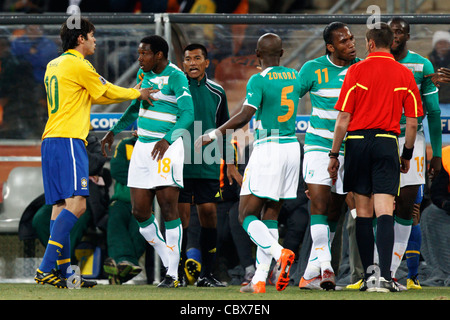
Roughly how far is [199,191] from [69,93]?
1.57m

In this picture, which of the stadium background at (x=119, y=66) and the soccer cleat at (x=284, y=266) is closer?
the soccer cleat at (x=284, y=266)

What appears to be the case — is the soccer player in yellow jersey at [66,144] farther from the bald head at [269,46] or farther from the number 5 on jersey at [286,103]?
the number 5 on jersey at [286,103]

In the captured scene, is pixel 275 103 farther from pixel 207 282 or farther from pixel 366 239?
pixel 207 282

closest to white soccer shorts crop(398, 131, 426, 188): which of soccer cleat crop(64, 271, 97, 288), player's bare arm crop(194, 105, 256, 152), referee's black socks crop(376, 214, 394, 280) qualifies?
referee's black socks crop(376, 214, 394, 280)

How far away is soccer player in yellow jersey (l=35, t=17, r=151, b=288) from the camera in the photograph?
262 inches

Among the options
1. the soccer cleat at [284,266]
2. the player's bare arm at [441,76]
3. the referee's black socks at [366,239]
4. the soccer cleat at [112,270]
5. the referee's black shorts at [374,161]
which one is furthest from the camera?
the soccer cleat at [112,270]

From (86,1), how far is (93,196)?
4.44 metres

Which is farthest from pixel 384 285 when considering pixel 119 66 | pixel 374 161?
pixel 119 66

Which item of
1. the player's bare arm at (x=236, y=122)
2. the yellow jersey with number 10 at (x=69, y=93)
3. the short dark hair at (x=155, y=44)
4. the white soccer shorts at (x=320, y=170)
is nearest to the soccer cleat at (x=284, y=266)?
the white soccer shorts at (x=320, y=170)

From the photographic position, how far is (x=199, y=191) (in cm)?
769

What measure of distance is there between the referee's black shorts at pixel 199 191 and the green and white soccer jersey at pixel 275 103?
1247 mm

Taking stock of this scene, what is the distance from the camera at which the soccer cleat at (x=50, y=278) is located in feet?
21.5

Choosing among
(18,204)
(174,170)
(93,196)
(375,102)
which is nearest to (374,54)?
(375,102)

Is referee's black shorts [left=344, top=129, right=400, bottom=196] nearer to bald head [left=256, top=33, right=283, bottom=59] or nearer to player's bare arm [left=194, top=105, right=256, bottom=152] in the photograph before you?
player's bare arm [left=194, top=105, right=256, bottom=152]
